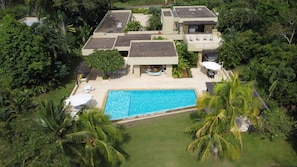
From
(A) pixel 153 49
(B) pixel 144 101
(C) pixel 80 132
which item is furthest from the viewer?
(A) pixel 153 49

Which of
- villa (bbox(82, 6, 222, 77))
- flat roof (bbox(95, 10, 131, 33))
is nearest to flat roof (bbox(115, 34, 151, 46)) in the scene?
villa (bbox(82, 6, 222, 77))

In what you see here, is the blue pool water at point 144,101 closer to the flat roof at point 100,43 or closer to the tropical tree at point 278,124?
the tropical tree at point 278,124

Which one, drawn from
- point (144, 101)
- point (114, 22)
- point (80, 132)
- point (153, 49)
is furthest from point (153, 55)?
point (114, 22)

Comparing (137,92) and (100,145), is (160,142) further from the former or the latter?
(137,92)

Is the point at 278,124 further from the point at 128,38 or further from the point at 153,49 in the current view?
the point at 128,38

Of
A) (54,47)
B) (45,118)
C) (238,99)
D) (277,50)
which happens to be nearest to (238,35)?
(277,50)

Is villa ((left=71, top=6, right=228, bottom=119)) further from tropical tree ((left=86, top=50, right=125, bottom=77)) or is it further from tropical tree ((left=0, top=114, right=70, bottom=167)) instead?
tropical tree ((left=0, top=114, right=70, bottom=167))

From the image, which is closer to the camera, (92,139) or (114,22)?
(92,139)
